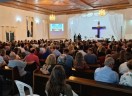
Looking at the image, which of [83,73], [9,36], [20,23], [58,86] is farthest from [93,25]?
[58,86]

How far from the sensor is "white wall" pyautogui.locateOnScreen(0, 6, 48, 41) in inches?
492

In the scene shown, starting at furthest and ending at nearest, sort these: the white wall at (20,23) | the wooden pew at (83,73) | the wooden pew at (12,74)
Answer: the white wall at (20,23) → the wooden pew at (12,74) → the wooden pew at (83,73)

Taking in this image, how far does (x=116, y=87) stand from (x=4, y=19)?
36.5 feet

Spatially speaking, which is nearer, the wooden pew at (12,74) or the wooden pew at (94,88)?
the wooden pew at (94,88)

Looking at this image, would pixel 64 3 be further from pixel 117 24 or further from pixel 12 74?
pixel 12 74

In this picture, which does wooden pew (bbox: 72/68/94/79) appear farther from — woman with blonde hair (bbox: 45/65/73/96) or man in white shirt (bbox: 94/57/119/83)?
woman with blonde hair (bbox: 45/65/73/96)

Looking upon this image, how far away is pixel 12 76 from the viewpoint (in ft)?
16.6

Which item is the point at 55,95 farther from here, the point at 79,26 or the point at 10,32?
the point at 79,26

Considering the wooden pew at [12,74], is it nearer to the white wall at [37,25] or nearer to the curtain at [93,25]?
the white wall at [37,25]

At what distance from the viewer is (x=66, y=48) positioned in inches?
290

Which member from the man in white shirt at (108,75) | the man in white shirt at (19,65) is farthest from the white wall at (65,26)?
the man in white shirt at (108,75)

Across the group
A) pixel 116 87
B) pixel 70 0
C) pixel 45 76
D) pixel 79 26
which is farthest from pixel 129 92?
pixel 79 26

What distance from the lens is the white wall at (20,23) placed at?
41.0 feet

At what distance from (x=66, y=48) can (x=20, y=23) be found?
26.2ft
